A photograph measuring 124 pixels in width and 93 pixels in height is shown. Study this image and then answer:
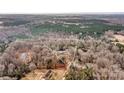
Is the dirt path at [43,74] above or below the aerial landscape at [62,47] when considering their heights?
below

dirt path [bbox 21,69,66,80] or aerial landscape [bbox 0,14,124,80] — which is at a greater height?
aerial landscape [bbox 0,14,124,80]

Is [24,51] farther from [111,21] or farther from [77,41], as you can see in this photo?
[111,21]

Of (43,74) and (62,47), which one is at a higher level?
(62,47)
